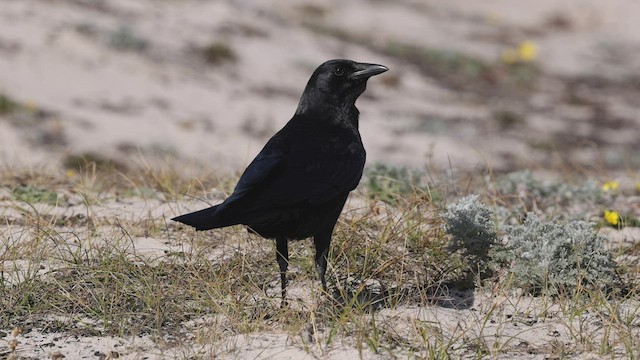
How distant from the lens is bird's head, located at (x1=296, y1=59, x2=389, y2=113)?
4.75 metres

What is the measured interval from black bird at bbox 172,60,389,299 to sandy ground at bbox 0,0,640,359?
5.99 feet

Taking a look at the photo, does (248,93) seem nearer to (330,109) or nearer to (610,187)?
(610,187)

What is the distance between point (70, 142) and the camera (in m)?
11.5

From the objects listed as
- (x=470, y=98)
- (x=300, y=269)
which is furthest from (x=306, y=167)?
(x=470, y=98)

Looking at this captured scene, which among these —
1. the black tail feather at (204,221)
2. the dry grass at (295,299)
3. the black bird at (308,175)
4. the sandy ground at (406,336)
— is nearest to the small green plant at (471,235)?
the dry grass at (295,299)

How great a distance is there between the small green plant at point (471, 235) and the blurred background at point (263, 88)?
13.0 ft

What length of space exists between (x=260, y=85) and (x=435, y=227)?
10.0 m

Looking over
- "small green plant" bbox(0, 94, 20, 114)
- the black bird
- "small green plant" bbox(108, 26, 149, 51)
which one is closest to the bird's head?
the black bird

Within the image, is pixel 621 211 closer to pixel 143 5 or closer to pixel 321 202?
pixel 321 202

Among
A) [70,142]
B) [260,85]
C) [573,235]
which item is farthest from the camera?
[260,85]

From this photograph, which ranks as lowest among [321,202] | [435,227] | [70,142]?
[70,142]

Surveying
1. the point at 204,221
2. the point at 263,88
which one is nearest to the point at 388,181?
the point at 204,221

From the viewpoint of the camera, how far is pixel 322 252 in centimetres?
447

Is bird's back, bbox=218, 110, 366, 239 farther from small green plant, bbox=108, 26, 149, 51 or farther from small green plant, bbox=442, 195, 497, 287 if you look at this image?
small green plant, bbox=108, 26, 149, 51
